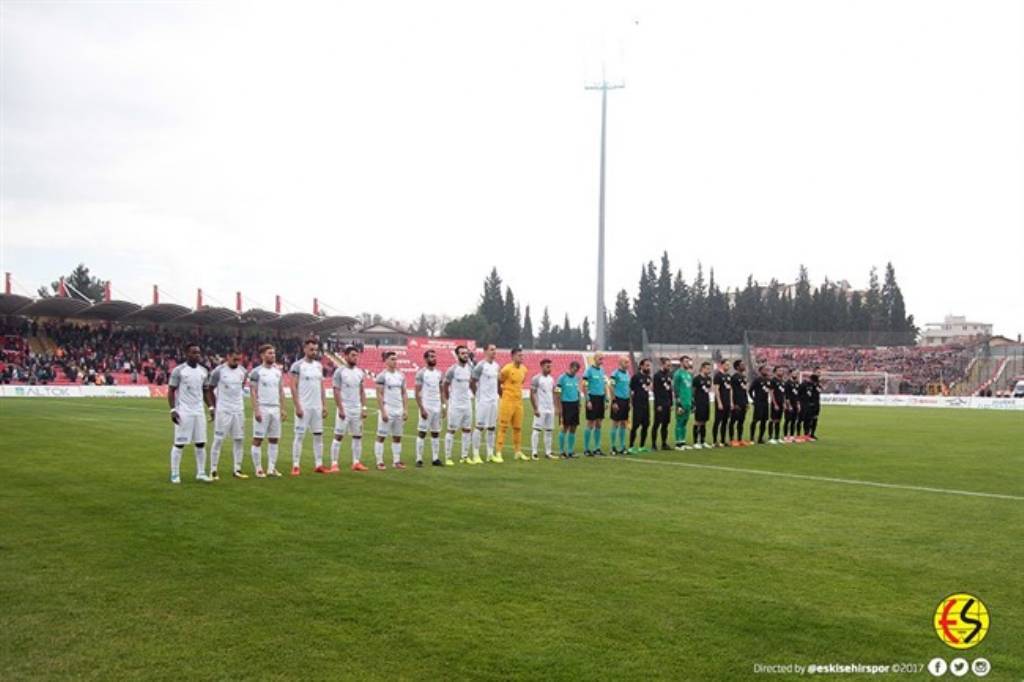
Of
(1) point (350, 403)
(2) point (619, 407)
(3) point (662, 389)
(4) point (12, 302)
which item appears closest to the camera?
(1) point (350, 403)

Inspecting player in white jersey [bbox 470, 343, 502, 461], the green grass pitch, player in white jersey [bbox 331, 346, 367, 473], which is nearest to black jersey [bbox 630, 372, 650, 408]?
player in white jersey [bbox 470, 343, 502, 461]

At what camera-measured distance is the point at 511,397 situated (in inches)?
687

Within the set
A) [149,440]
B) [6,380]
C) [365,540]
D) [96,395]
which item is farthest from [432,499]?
[6,380]

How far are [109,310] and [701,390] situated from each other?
134 feet

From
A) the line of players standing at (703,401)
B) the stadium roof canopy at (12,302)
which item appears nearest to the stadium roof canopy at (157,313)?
the stadium roof canopy at (12,302)

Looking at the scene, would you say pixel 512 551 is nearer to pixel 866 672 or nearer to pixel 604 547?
pixel 604 547

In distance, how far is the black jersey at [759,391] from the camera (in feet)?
70.0

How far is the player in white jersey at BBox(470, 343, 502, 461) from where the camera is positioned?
16.8 m

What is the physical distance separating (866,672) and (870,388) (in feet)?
187

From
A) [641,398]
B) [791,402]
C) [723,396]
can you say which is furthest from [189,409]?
[791,402]

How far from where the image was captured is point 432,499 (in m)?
11.8

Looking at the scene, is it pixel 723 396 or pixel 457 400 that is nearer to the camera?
pixel 457 400

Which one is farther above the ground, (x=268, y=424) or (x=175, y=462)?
(x=268, y=424)

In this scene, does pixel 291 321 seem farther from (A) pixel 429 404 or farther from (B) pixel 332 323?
(A) pixel 429 404
